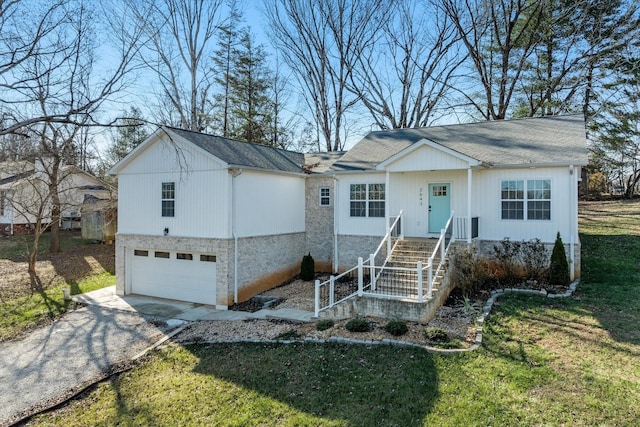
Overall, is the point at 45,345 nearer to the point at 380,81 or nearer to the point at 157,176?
the point at 157,176

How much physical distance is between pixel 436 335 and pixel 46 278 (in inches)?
658

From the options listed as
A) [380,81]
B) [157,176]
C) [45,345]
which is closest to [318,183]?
[157,176]

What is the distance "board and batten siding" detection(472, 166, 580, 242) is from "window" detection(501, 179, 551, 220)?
0.39 ft

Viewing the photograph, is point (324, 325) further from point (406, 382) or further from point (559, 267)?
point (559, 267)

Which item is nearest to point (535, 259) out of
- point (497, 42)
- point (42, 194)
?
point (497, 42)

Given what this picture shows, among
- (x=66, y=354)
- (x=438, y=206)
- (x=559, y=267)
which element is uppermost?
(x=438, y=206)

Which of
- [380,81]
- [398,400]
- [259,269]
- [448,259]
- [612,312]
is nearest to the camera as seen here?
[398,400]

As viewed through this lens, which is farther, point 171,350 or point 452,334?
point 171,350

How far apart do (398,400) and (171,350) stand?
232 inches

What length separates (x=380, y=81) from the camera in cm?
2867

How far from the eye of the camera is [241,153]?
593 inches

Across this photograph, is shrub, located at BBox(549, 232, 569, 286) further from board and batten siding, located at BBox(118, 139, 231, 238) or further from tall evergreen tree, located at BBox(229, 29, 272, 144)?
tall evergreen tree, located at BBox(229, 29, 272, 144)

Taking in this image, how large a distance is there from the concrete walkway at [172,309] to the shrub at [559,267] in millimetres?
7242

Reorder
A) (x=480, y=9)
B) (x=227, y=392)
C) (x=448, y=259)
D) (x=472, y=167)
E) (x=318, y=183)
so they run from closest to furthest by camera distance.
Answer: (x=227, y=392)
(x=448, y=259)
(x=472, y=167)
(x=318, y=183)
(x=480, y=9)
